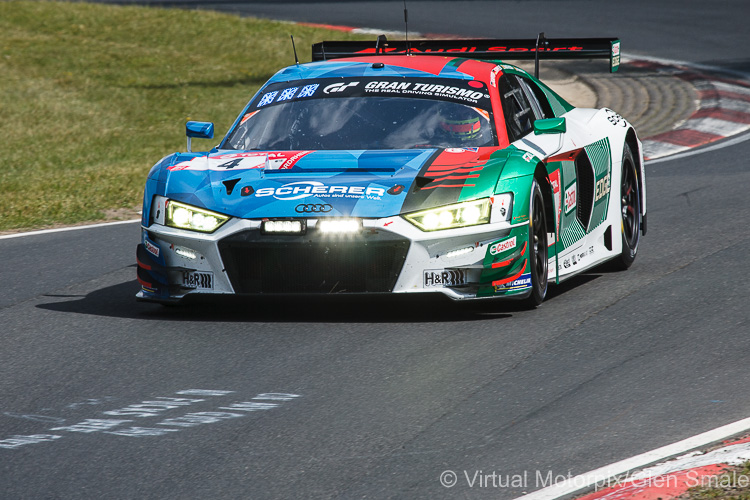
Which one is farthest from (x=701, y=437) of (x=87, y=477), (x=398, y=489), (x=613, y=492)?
(x=87, y=477)

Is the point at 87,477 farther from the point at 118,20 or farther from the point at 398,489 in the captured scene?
the point at 118,20

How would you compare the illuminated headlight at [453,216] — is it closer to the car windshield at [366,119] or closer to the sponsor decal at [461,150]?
the sponsor decal at [461,150]

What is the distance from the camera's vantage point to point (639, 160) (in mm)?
8758

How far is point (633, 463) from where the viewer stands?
4227 mm

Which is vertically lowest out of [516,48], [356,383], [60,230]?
[60,230]

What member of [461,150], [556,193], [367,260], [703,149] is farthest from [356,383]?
[703,149]

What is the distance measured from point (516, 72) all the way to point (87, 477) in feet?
15.2

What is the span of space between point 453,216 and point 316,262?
0.71m

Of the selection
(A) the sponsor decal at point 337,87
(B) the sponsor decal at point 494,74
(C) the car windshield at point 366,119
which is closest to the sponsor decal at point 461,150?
(C) the car windshield at point 366,119

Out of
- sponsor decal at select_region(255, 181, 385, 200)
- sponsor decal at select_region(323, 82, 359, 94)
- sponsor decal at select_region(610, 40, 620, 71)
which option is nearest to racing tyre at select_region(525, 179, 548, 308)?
sponsor decal at select_region(255, 181, 385, 200)

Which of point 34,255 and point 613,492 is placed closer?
point 613,492

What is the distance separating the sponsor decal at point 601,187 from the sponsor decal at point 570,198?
33 centimetres

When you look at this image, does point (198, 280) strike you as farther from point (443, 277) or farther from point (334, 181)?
point (443, 277)

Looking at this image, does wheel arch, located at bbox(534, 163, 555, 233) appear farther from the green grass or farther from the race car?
the green grass
